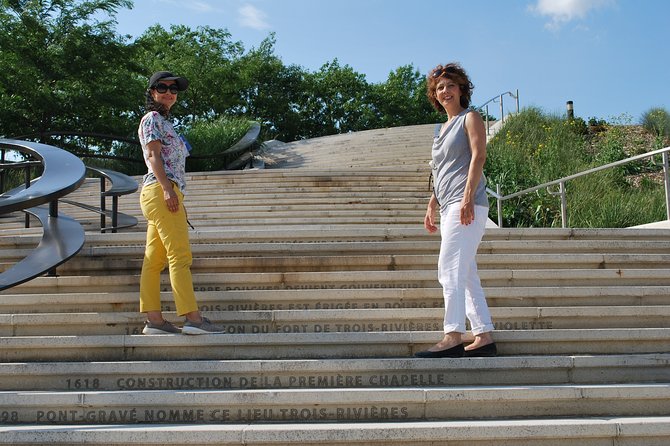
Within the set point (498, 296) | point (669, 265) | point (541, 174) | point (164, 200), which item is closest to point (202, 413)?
point (164, 200)

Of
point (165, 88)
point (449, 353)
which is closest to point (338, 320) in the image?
point (449, 353)

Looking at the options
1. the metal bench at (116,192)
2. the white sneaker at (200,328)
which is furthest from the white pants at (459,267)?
the metal bench at (116,192)

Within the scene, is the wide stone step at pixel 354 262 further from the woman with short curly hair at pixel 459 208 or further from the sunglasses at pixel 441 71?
the sunglasses at pixel 441 71

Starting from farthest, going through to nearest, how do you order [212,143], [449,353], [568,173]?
[212,143] < [568,173] < [449,353]

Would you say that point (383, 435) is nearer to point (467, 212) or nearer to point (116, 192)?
point (467, 212)

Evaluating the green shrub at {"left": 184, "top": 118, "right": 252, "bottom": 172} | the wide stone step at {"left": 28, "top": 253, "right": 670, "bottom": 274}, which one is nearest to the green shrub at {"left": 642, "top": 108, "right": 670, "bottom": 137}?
the green shrub at {"left": 184, "top": 118, "right": 252, "bottom": 172}

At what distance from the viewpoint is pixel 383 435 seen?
2979 mm

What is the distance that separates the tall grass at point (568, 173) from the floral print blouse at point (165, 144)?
21.1 feet

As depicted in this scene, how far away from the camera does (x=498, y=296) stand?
14.6 ft

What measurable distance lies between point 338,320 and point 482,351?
949 mm

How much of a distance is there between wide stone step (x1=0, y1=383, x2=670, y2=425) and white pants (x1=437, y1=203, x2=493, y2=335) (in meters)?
0.42

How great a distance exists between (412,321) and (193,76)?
2411 cm

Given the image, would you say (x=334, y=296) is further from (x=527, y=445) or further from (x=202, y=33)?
(x=202, y=33)

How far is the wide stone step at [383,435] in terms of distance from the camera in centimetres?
297
